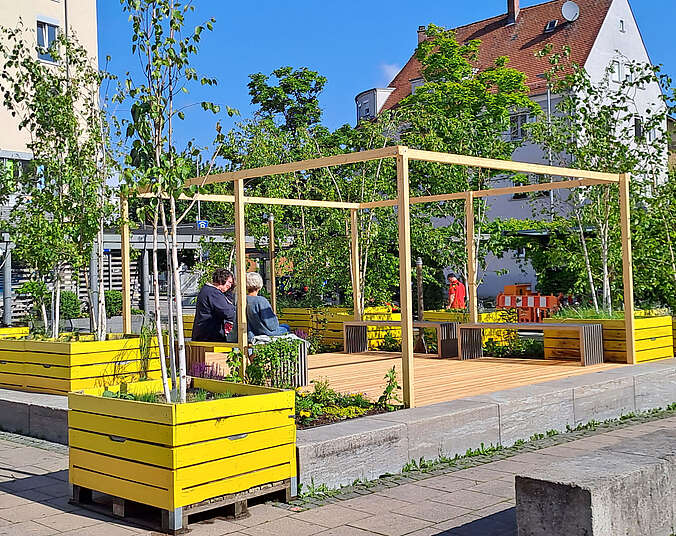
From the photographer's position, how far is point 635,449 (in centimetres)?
472

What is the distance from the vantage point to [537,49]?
38719 mm

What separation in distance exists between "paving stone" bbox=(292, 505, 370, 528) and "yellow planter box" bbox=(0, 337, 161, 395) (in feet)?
11.6

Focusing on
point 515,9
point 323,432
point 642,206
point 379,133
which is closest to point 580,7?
point 515,9

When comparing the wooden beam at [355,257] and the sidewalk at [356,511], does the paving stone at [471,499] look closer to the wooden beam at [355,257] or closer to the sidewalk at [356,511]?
the sidewalk at [356,511]

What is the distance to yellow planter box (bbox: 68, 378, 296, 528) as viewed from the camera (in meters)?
5.04

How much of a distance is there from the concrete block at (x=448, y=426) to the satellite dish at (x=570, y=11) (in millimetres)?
32832

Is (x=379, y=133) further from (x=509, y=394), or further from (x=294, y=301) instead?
(x=509, y=394)

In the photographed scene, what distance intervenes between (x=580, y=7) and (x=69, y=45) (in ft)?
106

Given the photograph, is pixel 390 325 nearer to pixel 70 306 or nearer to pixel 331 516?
pixel 331 516

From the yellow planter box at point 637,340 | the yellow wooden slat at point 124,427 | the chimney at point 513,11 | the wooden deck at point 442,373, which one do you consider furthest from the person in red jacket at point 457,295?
the chimney at point 513,11

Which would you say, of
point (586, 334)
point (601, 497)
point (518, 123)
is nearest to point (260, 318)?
point (586, 334)

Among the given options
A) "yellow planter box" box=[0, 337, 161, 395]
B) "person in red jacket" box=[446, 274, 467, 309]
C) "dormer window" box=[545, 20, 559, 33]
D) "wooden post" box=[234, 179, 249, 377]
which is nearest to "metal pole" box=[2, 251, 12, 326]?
"person in red jacket" box=[446, 274, 467, 309]

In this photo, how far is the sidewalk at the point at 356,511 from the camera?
502cm

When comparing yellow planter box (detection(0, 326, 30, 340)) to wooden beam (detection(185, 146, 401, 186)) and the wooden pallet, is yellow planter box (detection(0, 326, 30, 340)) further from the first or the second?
the wooden pallet
